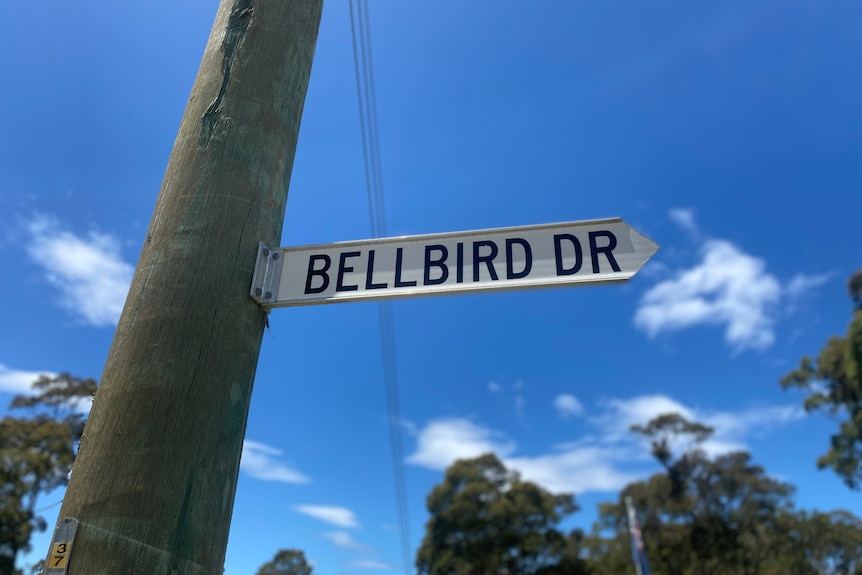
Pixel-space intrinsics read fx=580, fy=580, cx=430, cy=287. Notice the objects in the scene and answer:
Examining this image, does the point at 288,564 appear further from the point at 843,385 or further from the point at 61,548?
the point at 61,548

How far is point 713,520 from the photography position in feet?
105

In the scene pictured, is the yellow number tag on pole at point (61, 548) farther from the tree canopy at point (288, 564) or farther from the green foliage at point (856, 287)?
the tree canopy at point (288, 564)

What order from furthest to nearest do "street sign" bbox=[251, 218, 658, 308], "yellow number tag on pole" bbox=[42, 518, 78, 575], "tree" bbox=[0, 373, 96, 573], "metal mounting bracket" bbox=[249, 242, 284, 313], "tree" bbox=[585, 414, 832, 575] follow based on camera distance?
"tree" bbox=[585, 414, 832, 575], "tree" bbox=[0, 373, 96, 573], "street sign" bbox=[251, 218, 658, 308], "metal mounting bracket" bbox=[249, 242, 284, 313], "yellow number tag on pole" bbox=[42, 518, 78, 575]

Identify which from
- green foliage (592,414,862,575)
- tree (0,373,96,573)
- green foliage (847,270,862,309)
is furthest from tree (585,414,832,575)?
tree (0,373,96,573)

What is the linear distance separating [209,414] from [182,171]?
2.01 feet

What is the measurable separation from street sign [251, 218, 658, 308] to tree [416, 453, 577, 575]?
35.1 m

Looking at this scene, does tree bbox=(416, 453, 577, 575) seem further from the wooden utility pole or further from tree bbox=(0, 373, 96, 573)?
the wooden utility pole

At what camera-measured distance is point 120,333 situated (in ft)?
3.87

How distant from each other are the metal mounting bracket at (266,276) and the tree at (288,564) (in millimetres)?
58848

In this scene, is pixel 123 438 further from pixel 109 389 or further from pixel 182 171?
pixel 182 171

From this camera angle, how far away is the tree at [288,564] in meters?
53.0

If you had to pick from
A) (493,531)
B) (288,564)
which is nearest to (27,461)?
(493,531)

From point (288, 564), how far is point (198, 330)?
198 ft

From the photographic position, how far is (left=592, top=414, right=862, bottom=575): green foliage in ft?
105
